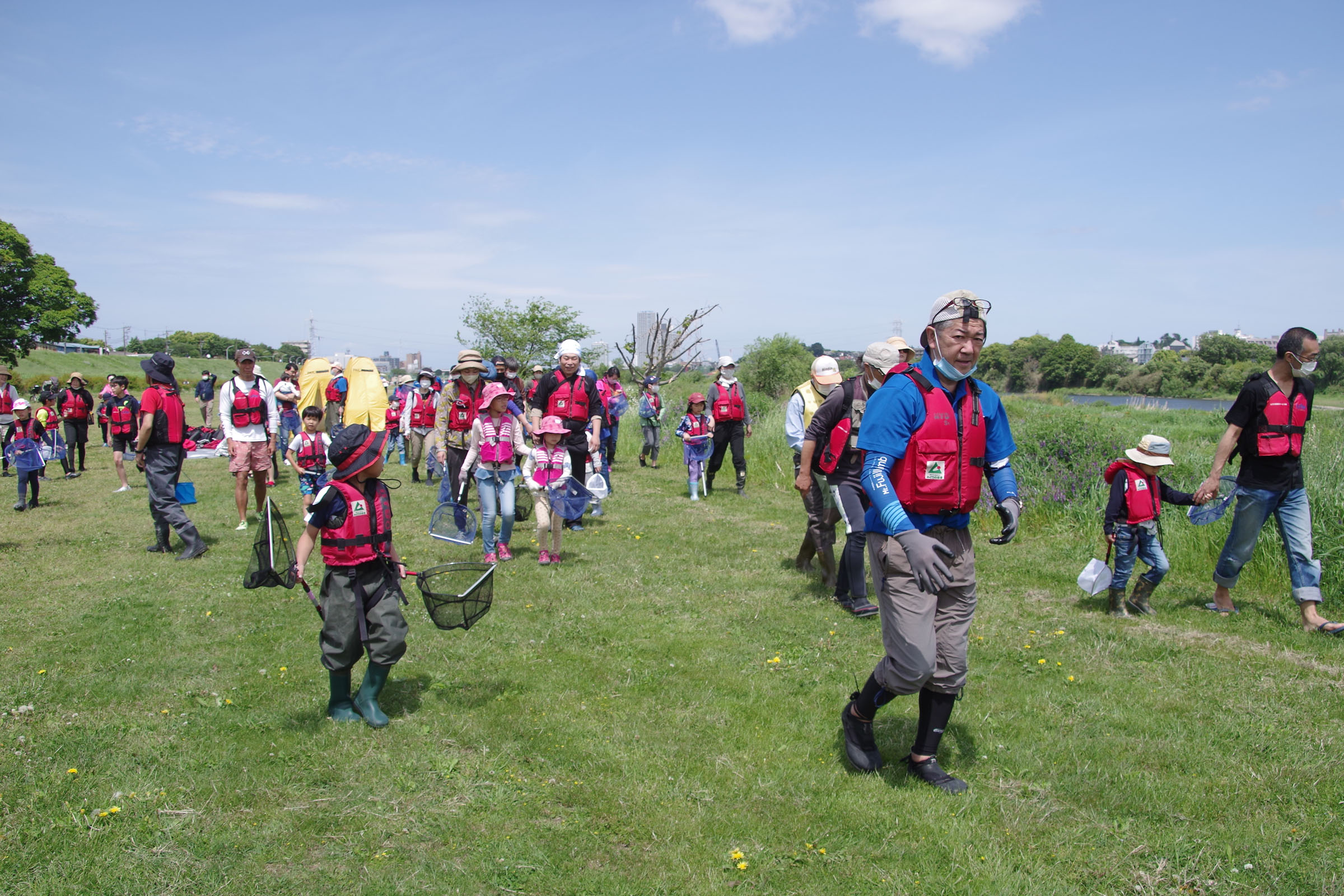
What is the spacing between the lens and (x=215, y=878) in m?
3.17

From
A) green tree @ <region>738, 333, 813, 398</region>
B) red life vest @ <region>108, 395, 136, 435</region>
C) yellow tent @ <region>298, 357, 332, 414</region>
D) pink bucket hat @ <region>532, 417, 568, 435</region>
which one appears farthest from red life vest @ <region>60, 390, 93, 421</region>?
green tree @ <region>738, 333, 813, 398</region>

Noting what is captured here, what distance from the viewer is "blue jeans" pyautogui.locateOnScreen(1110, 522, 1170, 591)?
6293 mm

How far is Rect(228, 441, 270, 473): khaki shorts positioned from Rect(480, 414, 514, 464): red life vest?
3.03m

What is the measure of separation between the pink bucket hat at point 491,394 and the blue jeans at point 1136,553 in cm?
545

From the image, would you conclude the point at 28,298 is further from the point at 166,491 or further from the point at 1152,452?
the point at 1152,452

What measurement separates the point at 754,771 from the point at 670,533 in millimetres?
6017

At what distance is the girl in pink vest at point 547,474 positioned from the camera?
809cm

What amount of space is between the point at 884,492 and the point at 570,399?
5.93 m

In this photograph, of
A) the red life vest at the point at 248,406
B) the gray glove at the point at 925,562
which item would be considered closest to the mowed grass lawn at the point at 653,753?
the gray glove at the point at 925,562

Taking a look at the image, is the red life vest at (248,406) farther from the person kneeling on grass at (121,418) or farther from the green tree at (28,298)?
the green tree at (28,298)

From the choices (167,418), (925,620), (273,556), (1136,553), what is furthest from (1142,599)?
(167,418)

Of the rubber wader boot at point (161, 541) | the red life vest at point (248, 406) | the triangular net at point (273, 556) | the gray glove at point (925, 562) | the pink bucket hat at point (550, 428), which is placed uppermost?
the red life vest at point (248, 406)

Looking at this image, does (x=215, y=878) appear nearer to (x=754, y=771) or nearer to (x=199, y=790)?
(x=199, y=790)

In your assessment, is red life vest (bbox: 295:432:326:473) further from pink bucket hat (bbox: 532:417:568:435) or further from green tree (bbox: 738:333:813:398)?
green tree (bbox: 738:333:813:398)
